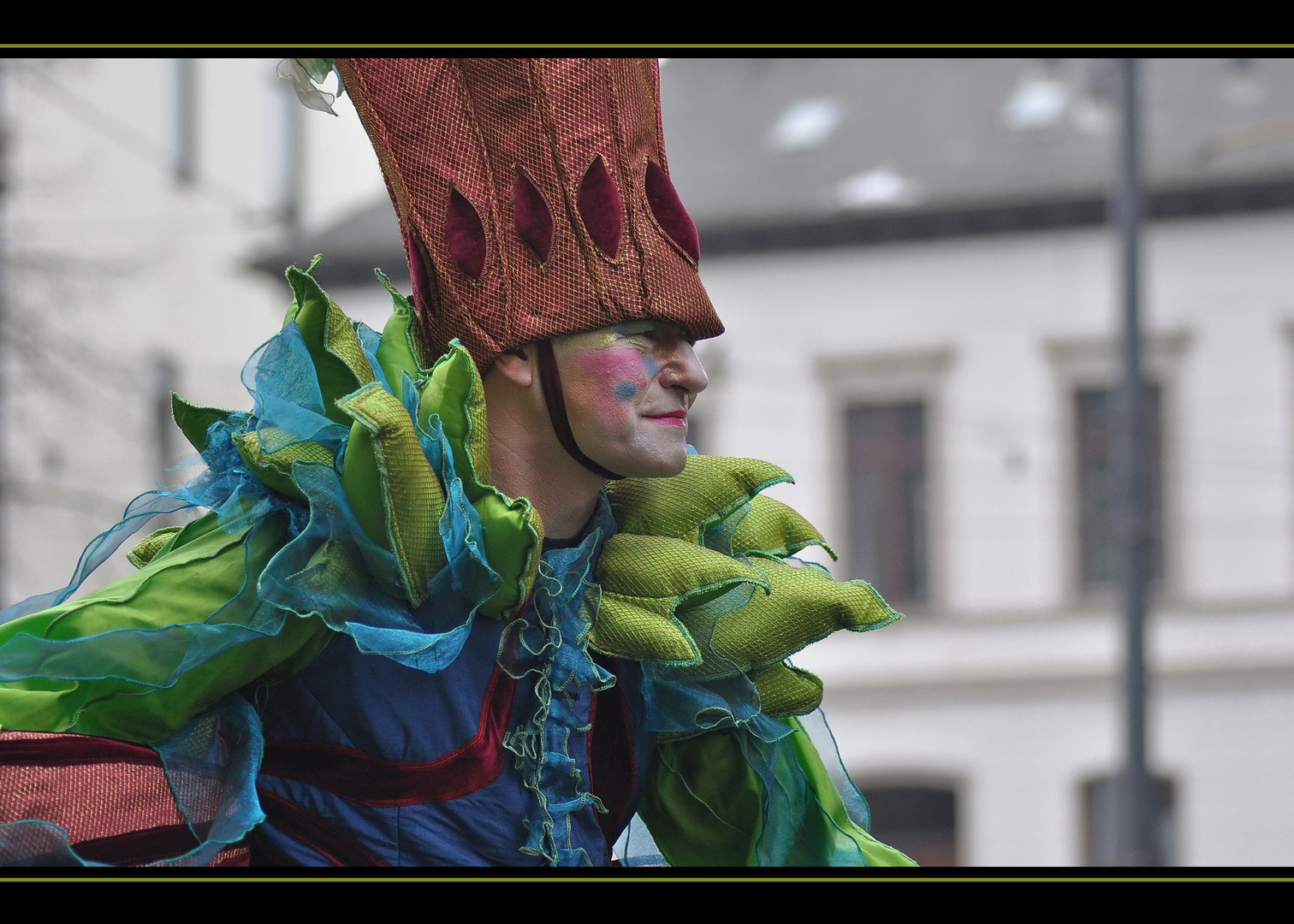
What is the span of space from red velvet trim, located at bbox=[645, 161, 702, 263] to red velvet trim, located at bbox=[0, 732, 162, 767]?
958 millimetres

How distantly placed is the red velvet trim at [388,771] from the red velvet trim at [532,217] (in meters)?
0.60

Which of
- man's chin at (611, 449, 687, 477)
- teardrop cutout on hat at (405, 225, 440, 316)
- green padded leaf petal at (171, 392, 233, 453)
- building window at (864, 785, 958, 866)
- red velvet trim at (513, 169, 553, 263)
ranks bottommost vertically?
building window at (864, 785, 958, 866)

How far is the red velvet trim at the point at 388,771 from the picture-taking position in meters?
2.10

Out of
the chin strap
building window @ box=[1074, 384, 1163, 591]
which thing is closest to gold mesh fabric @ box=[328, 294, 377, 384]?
the chin strap

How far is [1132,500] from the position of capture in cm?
668

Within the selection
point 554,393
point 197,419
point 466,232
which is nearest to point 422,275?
point 466,232

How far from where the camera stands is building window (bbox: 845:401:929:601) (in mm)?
14461

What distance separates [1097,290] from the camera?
1408 cm

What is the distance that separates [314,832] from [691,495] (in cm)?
72

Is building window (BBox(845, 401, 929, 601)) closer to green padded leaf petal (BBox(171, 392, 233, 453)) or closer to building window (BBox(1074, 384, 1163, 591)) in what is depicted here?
building window (BBox(1074, 384, 1163, 591))

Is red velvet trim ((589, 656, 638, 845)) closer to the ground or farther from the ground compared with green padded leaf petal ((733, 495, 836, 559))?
closer to the ground

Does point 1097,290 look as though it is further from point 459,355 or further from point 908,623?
point 459,355

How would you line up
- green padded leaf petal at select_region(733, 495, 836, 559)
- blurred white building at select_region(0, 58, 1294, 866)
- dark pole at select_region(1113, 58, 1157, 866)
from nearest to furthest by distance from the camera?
Answer: green padded leaf petal at select_region(733, 495, 836, 559) < dark pole at select_region(1113, 58, 1157, 866) < blurred white building at select_region(0, 58, 1294, 866)

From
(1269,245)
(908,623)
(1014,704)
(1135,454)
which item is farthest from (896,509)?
(1135,454)
